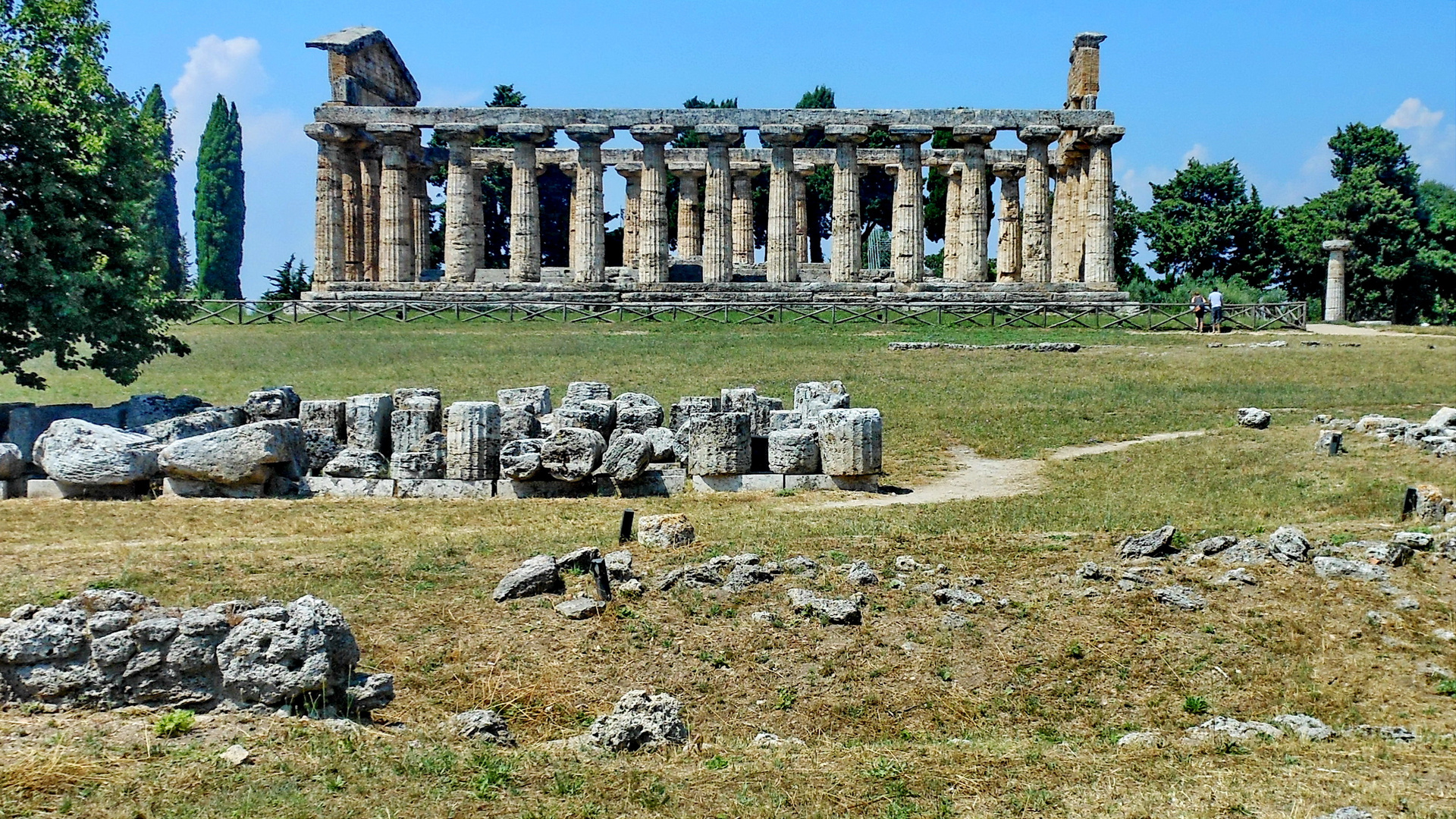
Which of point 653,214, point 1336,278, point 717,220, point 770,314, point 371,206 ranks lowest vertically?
point 770,314

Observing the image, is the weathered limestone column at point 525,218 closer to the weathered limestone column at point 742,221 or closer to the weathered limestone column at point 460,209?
the weathered limestone column at point 460,209

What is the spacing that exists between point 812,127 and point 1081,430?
28.7m

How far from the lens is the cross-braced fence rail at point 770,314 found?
128 ft

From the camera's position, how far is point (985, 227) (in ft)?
164

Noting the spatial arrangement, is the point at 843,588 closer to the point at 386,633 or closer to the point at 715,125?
the point at 386,633

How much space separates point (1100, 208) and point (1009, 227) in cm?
874

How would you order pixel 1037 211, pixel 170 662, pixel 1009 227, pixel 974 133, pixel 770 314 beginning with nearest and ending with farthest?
1. pixel 170 662
2. pixel 770 314
3. pixel 974 133
4. pixel 1037 211
5. pixel 1009 227

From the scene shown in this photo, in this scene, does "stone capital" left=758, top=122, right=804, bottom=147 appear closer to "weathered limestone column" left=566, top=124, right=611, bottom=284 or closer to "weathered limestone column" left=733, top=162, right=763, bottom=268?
"weathered limestone column" left=566, top=124, right=611, bottom=284

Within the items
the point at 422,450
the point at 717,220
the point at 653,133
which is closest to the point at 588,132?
the point at 653,133

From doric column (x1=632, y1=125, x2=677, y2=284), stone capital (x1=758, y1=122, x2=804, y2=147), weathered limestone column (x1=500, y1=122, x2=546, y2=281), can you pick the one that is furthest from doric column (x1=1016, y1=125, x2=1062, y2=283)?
weathered limestone column (x1=500, y1=122, x2=546, y2=281)

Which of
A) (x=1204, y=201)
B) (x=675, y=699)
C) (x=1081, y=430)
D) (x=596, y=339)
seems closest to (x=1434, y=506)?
(x=1081, y=430)

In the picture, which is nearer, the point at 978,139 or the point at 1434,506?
the point at 1434,506

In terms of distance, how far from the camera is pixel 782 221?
4822 cm

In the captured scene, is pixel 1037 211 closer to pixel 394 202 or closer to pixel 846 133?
pixel 846 133
